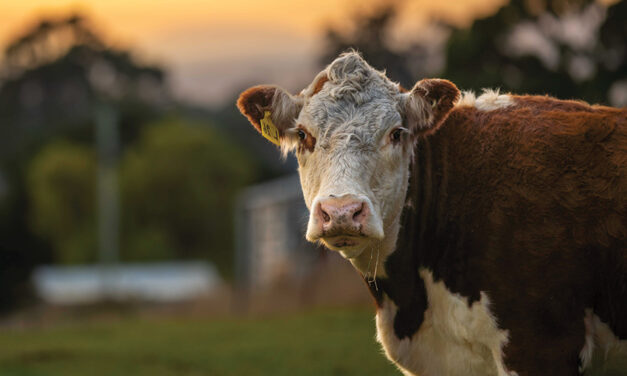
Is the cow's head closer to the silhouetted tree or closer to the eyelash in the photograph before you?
the eyelash

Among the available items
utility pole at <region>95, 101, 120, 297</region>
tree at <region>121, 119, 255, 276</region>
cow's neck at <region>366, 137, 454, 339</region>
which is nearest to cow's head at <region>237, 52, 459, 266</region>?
cow's neck at <region>366, 137, 454, 339</region>

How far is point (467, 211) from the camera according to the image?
207 inches

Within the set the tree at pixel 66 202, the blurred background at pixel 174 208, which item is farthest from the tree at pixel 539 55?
the tree at pixel 66 202

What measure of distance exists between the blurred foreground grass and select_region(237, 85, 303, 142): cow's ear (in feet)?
16.8

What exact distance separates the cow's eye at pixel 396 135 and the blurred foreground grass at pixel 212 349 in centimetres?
526

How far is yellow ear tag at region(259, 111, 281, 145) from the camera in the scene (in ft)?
18.6

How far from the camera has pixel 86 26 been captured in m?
71.8

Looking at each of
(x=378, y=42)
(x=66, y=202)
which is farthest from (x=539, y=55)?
(x=66, y=202)

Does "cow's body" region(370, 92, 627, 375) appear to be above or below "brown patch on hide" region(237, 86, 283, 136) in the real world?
below

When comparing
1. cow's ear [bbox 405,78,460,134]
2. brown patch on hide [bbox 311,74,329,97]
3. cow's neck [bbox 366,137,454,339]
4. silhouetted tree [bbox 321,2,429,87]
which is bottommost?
cow's neck [bbox 366,137,454,339]

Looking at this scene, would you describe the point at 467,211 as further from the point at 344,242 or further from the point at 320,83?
the point at 320,83

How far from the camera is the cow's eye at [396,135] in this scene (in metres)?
5.27

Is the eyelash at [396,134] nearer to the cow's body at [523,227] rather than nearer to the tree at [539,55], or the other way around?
the cow's body at [523,227]

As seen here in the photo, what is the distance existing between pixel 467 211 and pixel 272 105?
4.51ft
